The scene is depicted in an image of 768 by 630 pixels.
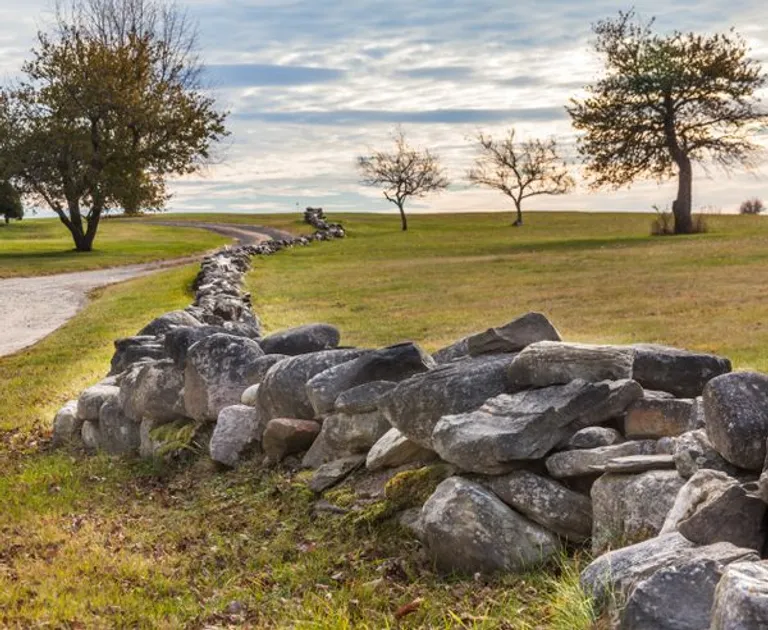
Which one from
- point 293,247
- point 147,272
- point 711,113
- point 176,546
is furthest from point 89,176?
point 176,546

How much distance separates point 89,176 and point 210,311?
37.2 metres

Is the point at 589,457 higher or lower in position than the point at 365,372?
lower

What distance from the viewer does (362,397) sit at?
7.36 metres

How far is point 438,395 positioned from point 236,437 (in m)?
2.49

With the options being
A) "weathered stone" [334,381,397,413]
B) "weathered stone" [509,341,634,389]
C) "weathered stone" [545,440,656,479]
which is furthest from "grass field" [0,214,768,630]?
"weathered stone" [509,341,634,389]

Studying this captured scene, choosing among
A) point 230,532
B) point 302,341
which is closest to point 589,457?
point 230,532

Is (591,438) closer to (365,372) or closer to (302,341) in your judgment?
(365,372)

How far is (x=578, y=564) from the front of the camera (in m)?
5.21

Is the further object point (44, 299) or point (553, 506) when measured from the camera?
point (44, 299)

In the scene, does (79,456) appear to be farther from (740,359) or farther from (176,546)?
(740,359)

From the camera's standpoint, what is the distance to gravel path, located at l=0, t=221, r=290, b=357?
2009 cm

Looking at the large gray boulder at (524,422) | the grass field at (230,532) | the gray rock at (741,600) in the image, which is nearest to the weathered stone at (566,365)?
the large gray boulder at (524,422)

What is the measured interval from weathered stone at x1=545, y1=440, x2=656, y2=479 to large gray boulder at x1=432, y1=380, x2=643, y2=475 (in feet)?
0.43

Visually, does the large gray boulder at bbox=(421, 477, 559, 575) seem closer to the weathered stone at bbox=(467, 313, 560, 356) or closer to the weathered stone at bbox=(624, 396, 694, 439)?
the weathered stone at bbox=(624, 396, 694, 439)
